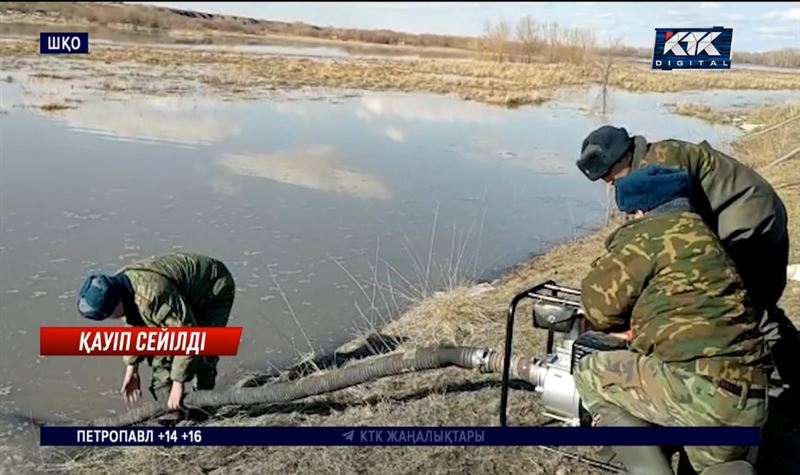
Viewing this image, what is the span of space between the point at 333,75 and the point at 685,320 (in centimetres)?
3122

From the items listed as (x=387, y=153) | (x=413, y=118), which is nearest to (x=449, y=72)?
(x=413, y=118)

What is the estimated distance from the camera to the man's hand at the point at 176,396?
13.8 ft

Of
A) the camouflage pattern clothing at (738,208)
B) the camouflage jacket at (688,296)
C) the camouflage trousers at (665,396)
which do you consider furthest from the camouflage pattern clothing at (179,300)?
the camouflage pattern clothing at (738,208)

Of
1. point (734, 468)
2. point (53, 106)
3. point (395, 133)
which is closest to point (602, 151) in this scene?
point (734, 468)

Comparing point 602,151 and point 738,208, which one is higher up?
point 602,151

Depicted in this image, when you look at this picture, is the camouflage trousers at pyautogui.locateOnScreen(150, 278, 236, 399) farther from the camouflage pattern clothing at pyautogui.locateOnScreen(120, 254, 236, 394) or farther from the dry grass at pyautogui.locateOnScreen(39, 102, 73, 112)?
the dry grass at pyautogui.locateOnScreen(39, 102, 73, 112)

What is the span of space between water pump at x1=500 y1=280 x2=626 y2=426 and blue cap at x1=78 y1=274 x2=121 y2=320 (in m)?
2.01

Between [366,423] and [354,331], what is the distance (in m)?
2.43

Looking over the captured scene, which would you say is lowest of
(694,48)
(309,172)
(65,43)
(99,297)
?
(309,172)

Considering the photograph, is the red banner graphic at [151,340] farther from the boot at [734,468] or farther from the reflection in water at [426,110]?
the reflection in water at [426,110]

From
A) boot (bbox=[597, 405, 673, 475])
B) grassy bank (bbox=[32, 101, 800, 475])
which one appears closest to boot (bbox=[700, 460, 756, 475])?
boot (bbox=[597, 405, 673, 475])

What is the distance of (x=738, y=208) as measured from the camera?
158 inches

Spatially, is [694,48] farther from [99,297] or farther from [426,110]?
[426,110]

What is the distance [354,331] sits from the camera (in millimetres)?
6836
